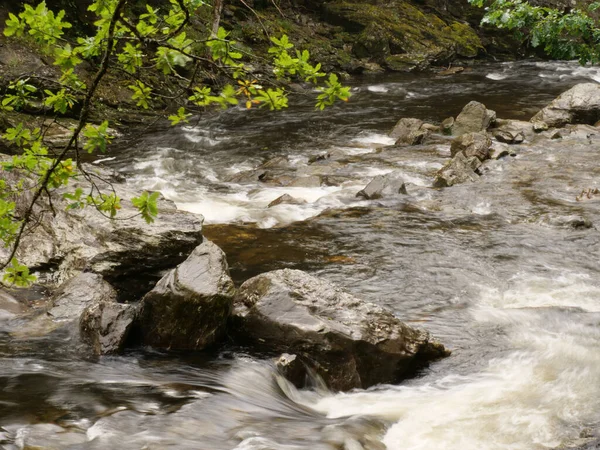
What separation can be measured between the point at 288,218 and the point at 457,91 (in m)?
13.7

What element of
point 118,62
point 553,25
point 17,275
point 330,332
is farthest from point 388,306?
point 118,62

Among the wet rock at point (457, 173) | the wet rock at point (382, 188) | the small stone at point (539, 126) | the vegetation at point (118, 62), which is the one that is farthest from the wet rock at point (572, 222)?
the vegetation at point (118, 62)

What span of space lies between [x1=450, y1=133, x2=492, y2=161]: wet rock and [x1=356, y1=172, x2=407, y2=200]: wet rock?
104 inches

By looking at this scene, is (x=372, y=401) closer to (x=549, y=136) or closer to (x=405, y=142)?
(x=405, y=142)

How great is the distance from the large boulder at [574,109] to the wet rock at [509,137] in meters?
1.54

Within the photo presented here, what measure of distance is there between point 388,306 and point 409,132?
874 cm

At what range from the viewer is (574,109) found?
15406 millimetres

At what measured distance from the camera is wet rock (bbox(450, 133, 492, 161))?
12.2 meters

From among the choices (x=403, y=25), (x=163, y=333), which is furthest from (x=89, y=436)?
(x=403, y=25)

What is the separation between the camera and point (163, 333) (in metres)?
5.01

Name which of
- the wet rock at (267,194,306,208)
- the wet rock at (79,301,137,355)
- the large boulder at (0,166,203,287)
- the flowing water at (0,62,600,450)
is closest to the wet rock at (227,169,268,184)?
the flowing water at (0,62,600,450)

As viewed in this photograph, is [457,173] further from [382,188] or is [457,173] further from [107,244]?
[107,244]

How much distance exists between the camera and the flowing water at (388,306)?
3.96 metres

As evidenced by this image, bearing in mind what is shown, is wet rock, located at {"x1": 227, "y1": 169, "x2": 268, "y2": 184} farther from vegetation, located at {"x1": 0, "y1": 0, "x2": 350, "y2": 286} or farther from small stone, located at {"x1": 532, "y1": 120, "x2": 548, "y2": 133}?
vegetation, located at {"x1": 0, "y1": 0, "x2": 350, "y2": 286}
